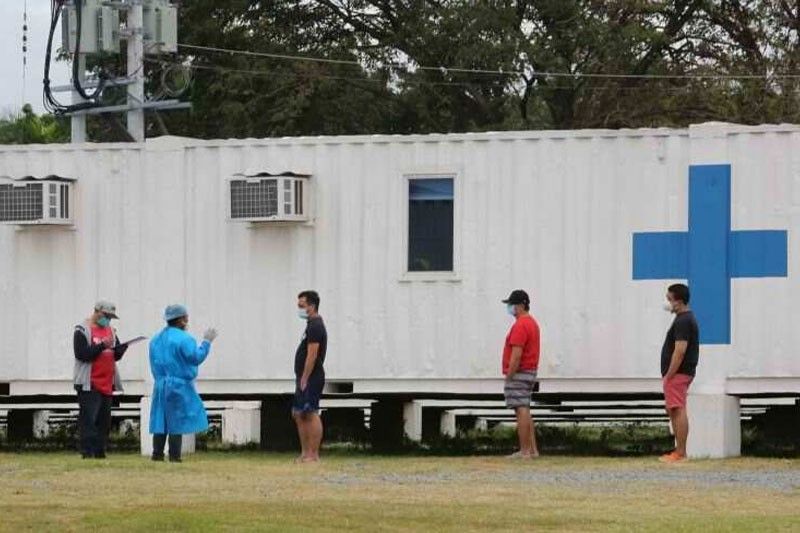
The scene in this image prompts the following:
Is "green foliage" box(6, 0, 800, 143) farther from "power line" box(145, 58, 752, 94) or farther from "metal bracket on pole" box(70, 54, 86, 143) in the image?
"metal bracket on pole" box(70, 54, 86, 143)

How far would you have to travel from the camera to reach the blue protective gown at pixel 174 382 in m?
21.0

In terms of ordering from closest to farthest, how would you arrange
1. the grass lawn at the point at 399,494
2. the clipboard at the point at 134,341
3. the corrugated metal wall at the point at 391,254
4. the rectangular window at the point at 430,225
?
the grass lawn at the point at 399,494, the corrugated metal wall at the point at 391,254, the clipboard at the point at 134,341, the rectangular window at the point at 430,225

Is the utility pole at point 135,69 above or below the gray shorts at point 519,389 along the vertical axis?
above

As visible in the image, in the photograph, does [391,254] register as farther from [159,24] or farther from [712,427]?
[159,24]

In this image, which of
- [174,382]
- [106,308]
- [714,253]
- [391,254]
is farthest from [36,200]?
[714,253]

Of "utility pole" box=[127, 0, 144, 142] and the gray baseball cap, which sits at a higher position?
"utility pole" box=[127, 0, 144, 142]

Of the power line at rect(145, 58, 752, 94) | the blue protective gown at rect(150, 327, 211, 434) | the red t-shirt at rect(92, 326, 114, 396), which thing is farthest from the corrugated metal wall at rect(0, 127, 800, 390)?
the power line at rect(145, 58, 752, 94)

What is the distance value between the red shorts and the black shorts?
10.4ft

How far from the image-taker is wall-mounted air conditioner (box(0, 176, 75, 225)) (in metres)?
23.2

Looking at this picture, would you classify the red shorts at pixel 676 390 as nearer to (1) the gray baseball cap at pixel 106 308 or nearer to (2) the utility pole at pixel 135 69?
(1) the gray baseball cap at pixel 106 308

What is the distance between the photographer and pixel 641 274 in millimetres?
21844

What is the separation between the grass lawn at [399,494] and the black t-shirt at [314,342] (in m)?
0.86

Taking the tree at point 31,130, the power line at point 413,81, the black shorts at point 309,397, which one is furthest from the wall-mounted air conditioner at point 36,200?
the tree at point 31,130

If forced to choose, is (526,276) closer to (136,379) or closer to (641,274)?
(641,274)
